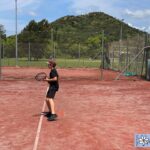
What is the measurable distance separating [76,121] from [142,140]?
2.61 meters

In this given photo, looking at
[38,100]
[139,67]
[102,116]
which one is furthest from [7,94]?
[139,67]

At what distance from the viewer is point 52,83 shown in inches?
478

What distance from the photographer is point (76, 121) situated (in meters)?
11.5

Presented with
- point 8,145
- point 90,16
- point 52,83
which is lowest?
point 8,145

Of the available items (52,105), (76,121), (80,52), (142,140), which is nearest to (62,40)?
(80,52)

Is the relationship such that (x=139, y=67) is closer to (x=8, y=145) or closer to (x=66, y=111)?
(x=66, y=111)

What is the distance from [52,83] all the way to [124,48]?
2398 centimetres

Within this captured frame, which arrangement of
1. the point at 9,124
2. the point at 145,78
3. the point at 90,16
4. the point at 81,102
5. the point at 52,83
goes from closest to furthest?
the point at 9,124
the point at 52,83
the point at 81,102
the point at 145,78
the point at 90,16

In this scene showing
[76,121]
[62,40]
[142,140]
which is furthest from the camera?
[62,40]

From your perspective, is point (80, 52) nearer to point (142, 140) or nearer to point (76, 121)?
point (76, 121)

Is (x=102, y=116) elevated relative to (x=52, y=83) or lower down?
lower down

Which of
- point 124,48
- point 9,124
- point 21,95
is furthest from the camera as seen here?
point 124,48

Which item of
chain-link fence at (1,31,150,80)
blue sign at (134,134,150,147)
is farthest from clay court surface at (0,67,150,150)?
chain-link fence at (1,31,150,80)

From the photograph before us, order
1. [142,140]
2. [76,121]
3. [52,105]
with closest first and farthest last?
1. [142,140]
2. [76,121]
3. [52,105]
